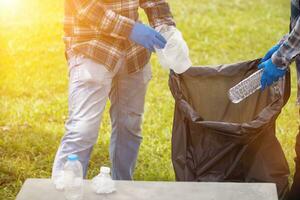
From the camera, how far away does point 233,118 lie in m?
4.26

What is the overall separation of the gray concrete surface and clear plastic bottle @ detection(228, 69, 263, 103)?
2.34 feet

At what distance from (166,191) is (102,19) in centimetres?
95

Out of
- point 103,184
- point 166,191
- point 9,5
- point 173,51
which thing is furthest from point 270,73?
point 9,5

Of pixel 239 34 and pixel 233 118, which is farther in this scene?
pixel 239 34

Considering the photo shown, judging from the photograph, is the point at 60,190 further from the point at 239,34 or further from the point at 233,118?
the point at 239,34

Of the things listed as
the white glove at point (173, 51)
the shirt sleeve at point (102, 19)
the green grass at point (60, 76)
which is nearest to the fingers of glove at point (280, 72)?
the white glove at point (173, 51)

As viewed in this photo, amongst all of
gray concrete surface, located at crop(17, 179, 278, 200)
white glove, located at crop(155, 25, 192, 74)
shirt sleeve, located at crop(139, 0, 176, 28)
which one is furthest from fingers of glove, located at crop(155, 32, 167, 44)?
gray concrete surface, located at crop(17, 179, 278, 200)

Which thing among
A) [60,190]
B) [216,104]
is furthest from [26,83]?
[60,190]

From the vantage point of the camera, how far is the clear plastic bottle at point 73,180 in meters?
→ 3.32

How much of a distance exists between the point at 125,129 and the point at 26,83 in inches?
101

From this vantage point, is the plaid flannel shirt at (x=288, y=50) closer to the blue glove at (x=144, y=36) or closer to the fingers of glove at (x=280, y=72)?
the fingers of glove at (x=280, y=72)

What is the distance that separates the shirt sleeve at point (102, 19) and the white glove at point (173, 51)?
260mm

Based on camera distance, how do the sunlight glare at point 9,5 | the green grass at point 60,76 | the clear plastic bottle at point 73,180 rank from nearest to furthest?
the clear plastic bottle at point 73,180 → the green grass at point 60,76 → the sunlight glare at point 9,5

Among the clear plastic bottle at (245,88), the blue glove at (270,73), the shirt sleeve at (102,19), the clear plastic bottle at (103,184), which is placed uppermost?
the shirt sleeve at (102,19)
